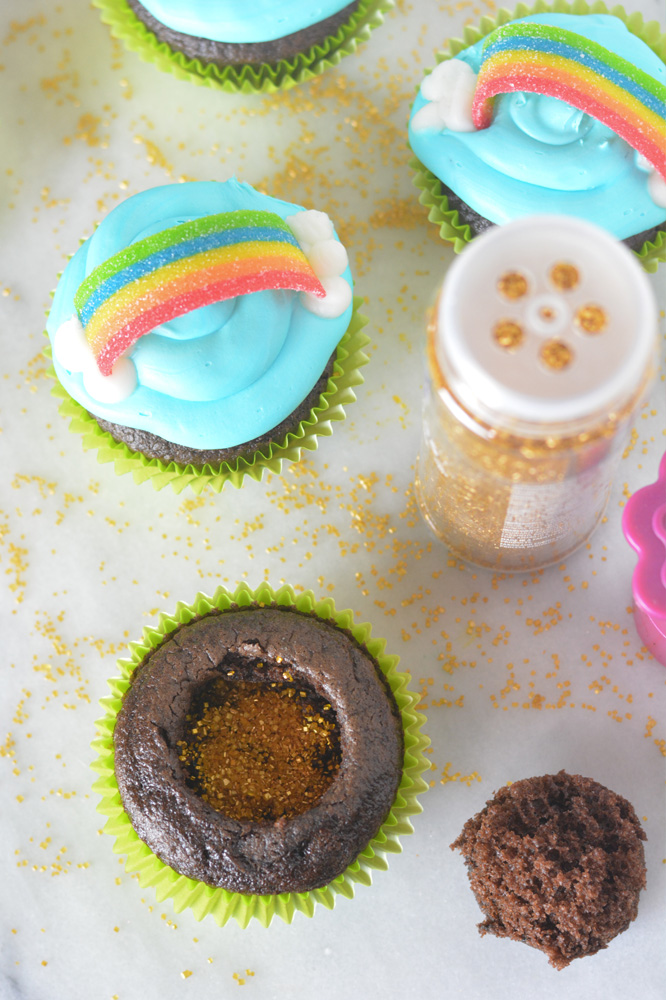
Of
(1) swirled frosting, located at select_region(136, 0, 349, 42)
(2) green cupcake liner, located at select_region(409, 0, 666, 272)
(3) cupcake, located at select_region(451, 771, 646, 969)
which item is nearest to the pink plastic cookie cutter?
(3) cupcake, located at select_region(451, 771, 646, 969)

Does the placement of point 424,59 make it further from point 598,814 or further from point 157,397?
point 598,814

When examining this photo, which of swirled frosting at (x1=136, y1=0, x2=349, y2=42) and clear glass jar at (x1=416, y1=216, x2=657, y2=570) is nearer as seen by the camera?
clear glass jar at (x1=416, y1=216, x2=657, y2=570)

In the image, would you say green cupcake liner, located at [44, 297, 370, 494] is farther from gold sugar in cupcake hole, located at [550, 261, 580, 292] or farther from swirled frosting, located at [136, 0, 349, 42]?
gold sugar in cupcake hole, located at [550, 261, 580, 292]

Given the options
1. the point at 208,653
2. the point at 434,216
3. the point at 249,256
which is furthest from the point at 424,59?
the point at 208,653

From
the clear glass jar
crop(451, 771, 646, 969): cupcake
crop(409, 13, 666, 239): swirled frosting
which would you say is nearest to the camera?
the clear glass jar

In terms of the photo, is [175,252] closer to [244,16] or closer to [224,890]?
[244,16]

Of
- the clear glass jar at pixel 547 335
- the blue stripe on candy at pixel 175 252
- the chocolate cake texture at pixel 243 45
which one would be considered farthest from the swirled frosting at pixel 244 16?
the clear glass jar at pixel 547 335
